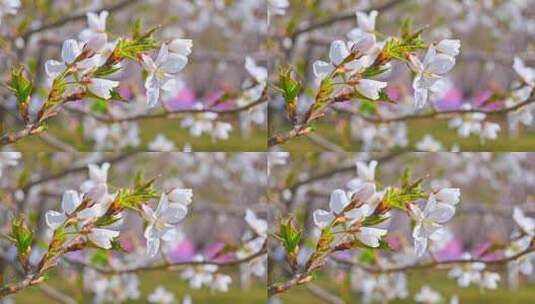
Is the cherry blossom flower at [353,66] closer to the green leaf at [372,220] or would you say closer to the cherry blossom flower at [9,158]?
the green leaf at [372,220]

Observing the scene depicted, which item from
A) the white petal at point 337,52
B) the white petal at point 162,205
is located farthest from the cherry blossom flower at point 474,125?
the white petal at point 162,205

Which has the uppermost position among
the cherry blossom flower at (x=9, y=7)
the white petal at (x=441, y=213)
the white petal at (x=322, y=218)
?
the cherry blossom flower at (x=9, y=7)

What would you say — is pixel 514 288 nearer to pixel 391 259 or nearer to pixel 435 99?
pixel 391 259

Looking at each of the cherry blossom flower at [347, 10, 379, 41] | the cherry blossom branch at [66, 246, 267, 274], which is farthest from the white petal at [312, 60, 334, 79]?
the cherry blossom branch at [66, 246, 267, 274]

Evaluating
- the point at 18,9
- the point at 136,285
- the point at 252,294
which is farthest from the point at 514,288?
the point at 18,9

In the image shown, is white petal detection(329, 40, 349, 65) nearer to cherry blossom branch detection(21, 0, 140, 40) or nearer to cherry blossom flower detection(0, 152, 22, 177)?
cherry blossom branch detection(21, 0, 140, 40)
